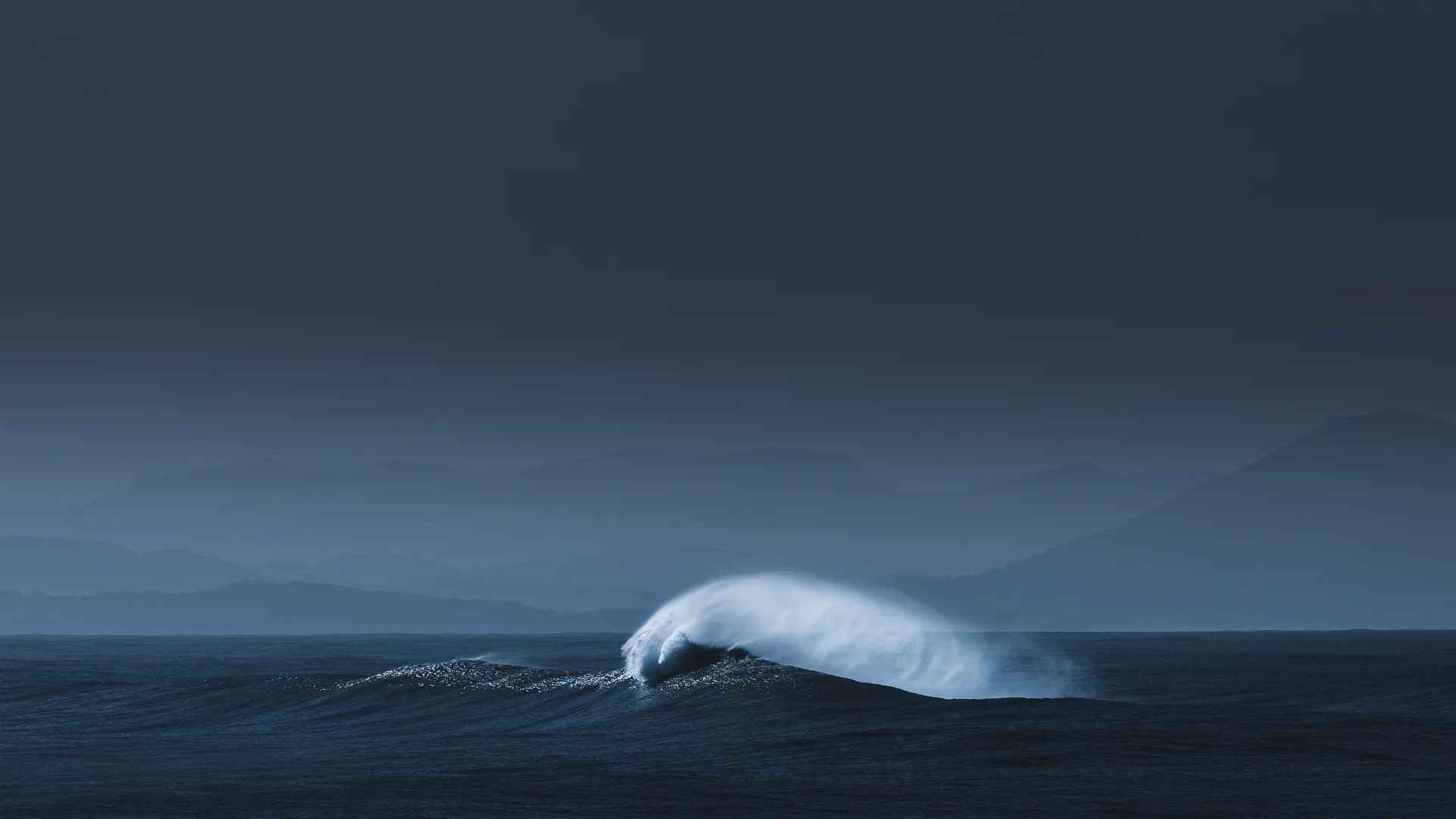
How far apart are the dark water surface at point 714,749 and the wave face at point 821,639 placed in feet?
6.72

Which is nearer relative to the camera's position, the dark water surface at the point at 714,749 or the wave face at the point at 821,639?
the dark water surface at the point at 714,749

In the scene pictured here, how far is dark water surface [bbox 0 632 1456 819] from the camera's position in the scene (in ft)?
78.9

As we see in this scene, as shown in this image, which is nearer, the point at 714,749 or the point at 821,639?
the point at 714,749

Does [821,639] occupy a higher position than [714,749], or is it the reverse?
[821,639]

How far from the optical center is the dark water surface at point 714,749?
2406cm

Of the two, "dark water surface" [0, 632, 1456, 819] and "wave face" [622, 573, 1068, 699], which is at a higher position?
"wave face" [622, 573, 1068, 699]

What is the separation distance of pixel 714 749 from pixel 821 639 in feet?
63.9

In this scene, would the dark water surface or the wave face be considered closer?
Answer: the dark water surface

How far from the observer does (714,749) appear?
30.9m

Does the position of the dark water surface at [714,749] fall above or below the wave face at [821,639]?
below

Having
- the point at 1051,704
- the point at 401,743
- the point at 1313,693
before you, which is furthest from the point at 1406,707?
the point at 401,743

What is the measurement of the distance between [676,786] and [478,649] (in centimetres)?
10301

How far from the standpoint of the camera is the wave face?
45.2 meters

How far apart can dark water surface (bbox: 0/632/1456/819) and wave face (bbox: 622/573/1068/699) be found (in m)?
2.05
